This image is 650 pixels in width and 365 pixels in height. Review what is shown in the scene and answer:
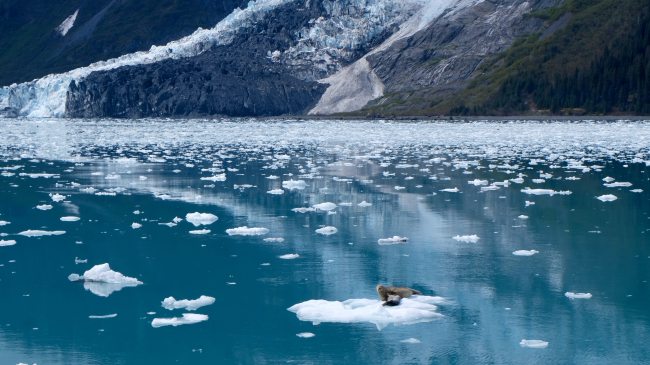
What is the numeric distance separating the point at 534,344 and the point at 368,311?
1.68 m

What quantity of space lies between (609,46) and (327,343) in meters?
87.4

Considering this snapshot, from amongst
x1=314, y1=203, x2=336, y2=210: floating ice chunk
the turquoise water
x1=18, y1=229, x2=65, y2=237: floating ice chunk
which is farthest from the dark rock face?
x1=18, y1=229, x2=65, y2=237: floating ice chunk

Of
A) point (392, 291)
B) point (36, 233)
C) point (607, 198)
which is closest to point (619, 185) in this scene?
point (607, 198)

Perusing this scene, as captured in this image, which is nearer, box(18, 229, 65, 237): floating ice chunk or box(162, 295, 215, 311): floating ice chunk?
box(162, 295, 215, 311): floating ice chunk

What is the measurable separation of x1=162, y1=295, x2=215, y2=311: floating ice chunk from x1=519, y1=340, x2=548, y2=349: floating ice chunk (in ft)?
10.7

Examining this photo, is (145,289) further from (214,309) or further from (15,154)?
(15,154)

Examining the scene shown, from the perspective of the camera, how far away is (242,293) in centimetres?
713

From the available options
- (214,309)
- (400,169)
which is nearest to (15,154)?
(400,169)

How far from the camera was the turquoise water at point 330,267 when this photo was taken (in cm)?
562

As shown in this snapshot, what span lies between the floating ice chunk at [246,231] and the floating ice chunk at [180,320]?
153 inches

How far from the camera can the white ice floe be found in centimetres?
628

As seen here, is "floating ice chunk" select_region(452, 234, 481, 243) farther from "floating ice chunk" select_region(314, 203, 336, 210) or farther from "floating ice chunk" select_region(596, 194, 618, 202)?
"floating ice chunk" select_region(596, 194, 618, 202)

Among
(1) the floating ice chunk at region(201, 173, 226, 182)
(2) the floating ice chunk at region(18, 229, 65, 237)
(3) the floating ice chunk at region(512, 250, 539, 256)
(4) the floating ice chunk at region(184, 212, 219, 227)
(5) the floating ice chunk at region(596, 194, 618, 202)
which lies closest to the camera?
(3) the floating ice chunk at region(512, 250, 539, 256)

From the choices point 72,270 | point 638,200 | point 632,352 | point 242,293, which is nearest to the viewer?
point 632,352
